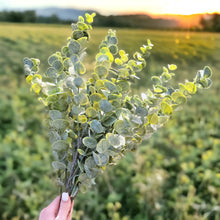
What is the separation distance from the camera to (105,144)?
0.61 metres

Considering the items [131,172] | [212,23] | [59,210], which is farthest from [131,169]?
[212,23]

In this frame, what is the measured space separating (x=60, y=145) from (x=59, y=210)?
138 mm

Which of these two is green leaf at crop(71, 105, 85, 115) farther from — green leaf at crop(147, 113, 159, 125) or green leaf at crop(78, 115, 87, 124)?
green leaf at crop(147, 113, 159, 125)

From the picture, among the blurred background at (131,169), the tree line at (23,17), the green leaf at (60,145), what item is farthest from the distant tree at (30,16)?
the green leaf at (60,145)

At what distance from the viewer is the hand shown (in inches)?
26.2

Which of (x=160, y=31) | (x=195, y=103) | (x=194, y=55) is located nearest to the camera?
(x=195, y=103)

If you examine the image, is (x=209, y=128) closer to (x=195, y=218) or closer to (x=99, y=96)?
(x=195, y=218)

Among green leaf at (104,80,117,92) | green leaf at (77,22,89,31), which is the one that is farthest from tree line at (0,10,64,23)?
green leaf at (104,80,117,92)

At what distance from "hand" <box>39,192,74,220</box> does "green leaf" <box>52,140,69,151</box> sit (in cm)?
9

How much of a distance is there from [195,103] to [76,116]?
261 cm

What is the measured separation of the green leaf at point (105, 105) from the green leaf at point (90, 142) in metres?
0.06

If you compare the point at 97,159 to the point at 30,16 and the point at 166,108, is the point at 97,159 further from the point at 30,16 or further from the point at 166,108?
the point at 30,16

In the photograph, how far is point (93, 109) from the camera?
638 mm

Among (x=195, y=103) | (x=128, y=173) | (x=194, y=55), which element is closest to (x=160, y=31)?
(x=194, y=55)
